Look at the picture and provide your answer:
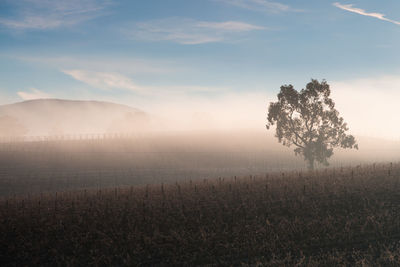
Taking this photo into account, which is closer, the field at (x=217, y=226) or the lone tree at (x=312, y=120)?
the field at (x=217, y=226)

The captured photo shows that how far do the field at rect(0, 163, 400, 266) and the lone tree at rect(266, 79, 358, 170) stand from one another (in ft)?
74.3

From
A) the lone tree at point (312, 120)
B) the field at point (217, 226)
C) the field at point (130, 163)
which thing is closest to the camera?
the field at point (217, 226)

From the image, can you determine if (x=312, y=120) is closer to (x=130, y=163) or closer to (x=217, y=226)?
(x=217, y=226)

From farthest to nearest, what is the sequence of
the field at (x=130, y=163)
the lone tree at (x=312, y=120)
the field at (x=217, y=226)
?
the field at (x=130, y=163) < the lone tree at (x=312, y=120) < the field at (x=217, y=226)

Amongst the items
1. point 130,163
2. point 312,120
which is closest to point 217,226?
point 312,120

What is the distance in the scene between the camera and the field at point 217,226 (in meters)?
15.3

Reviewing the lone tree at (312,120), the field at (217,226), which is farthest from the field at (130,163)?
the field at (217,226)

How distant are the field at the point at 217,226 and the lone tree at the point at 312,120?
22.6 meters

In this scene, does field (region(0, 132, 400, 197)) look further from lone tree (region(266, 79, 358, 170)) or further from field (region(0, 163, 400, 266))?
field (region(0, 163, 400, 266))

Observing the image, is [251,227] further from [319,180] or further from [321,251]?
[319,180]

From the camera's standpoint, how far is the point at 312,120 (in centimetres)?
4916

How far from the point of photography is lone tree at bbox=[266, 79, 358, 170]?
159ft

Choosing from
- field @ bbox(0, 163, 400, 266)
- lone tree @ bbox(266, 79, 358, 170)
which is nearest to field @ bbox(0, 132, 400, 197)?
lone tree @ bbox(266, 79, 358, 170)

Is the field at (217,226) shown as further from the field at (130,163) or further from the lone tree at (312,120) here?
the field at (130,163)
